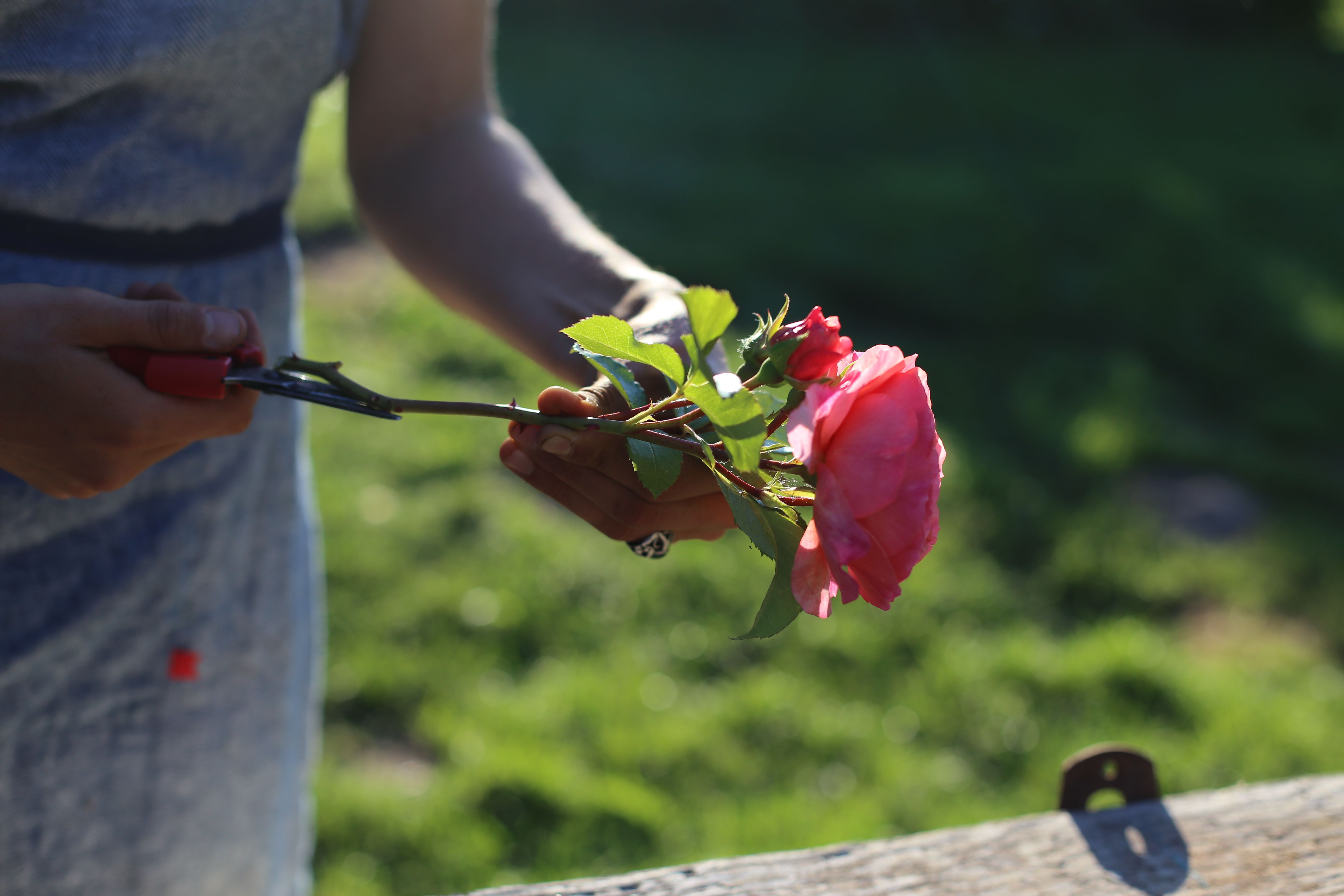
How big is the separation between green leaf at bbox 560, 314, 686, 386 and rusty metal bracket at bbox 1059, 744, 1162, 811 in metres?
0.66

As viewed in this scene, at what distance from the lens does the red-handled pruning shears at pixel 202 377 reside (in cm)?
80

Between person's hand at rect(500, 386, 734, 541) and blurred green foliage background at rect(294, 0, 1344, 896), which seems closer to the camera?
person's hand at rect(500, 386, 734, 541)

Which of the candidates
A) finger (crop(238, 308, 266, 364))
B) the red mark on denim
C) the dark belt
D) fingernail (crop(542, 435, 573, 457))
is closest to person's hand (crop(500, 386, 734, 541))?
fingernail (crop(542, 435, 573, 457))

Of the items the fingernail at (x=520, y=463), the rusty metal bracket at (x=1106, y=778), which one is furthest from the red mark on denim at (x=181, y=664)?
the rusty metal bracket at (x=1106, y=778)

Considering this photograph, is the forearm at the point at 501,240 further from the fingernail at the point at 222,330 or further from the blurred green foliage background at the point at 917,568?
the blurred green foliage background at the point at 917,568

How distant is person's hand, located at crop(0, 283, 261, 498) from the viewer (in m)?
0.78

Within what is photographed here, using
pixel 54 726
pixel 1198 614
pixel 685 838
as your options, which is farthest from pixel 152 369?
pixel 1198 614

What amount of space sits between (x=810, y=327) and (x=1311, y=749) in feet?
7.46

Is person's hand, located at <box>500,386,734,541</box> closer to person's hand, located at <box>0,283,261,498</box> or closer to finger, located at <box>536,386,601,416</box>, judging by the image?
finger, located at <box>536,386,601,416</box>

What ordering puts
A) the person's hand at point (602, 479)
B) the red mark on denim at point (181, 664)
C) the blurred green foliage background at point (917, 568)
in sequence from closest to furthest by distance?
1. the person's hand at point (602, 479)
2. the red mark on denim at point (181, 664)
3. the blurred green foliage background at point (917, 568)

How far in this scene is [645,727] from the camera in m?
2.36

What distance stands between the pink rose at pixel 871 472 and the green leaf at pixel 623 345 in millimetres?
96

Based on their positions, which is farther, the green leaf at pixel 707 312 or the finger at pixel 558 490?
the finger at pixel 558 490

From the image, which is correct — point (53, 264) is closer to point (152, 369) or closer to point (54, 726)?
point (152, 369)
